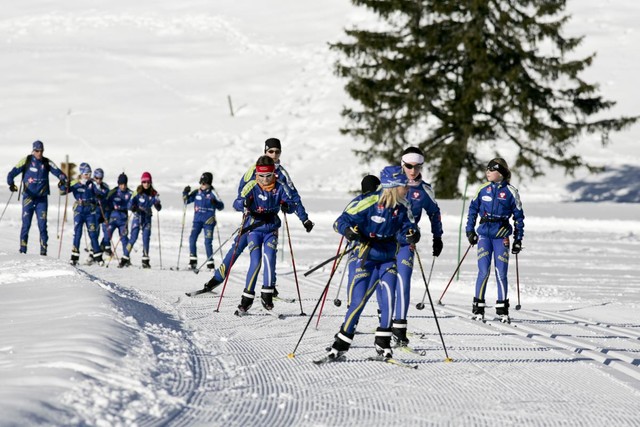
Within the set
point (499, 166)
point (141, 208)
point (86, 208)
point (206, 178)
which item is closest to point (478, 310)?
point (499, 166)

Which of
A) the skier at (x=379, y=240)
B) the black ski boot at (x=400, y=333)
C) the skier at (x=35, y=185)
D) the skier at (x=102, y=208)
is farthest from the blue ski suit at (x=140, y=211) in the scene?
the skier at (x=379, y=240)

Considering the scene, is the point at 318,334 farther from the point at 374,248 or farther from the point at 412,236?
the point at 412,236

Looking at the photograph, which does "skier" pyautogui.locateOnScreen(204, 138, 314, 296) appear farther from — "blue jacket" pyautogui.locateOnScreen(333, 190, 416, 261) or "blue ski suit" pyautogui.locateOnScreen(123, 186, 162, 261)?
"blue ski suit" pyautogui.locateOnScreen(123, 186, 162, 261)

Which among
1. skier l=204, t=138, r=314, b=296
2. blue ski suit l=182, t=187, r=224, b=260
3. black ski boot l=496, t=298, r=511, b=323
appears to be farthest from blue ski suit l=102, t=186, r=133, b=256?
black ski boot l=496, t=298, r=511, b=323

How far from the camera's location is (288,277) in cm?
1622

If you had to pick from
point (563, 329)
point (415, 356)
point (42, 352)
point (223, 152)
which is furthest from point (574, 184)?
point (42, 352)

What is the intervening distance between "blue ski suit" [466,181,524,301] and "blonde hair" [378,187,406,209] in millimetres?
3780

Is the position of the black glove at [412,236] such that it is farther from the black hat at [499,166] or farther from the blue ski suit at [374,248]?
the black hat at [499,166]

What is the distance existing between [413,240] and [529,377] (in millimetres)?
1524

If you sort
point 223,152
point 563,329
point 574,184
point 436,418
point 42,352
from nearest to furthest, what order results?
point 436,418 → point 42,352 → point 563,329 → point 574,184 → point 223,152

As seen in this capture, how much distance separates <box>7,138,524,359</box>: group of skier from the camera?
296 inches

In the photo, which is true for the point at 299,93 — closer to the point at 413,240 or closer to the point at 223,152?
the point at 223,152

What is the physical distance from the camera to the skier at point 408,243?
8.50 metres

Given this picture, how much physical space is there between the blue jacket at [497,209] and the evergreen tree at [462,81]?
67.1 ft
